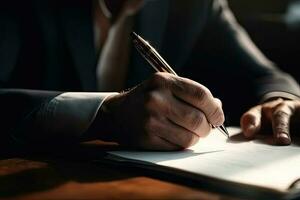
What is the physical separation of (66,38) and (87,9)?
0.09 metres

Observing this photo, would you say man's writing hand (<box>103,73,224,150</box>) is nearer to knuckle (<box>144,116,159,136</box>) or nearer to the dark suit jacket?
knuckle (<box>144,116,159,136</box>)

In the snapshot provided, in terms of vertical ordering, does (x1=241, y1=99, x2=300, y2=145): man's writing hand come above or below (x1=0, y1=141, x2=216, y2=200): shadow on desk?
above

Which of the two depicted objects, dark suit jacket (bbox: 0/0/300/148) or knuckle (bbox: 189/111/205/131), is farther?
dark suit jacket (bbox: 0/0/300/148)

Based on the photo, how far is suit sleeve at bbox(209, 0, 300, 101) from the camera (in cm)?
114

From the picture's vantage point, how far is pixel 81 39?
1082mm

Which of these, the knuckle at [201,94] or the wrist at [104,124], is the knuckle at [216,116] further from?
the wrist at [104,124]

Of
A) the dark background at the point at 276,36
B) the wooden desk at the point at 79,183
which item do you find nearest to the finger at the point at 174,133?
the wooden desk at the point at 79,183

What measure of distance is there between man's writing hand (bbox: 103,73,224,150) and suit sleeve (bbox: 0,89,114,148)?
2.8 inches

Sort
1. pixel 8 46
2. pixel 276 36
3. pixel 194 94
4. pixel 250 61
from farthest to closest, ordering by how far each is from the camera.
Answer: pixel 276 36
pixel 250 61
pixel 8 46
pixel 194 94

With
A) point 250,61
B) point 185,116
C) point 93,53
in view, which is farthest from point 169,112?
point 250,61

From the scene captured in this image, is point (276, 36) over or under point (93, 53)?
over

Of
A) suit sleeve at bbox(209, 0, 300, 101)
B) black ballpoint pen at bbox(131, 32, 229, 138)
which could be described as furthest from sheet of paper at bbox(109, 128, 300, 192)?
suit sleeve at bbox(209, 0, 300, 101)

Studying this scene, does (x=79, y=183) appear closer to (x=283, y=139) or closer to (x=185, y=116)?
(x=185, y=116)

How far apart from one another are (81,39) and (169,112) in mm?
462
